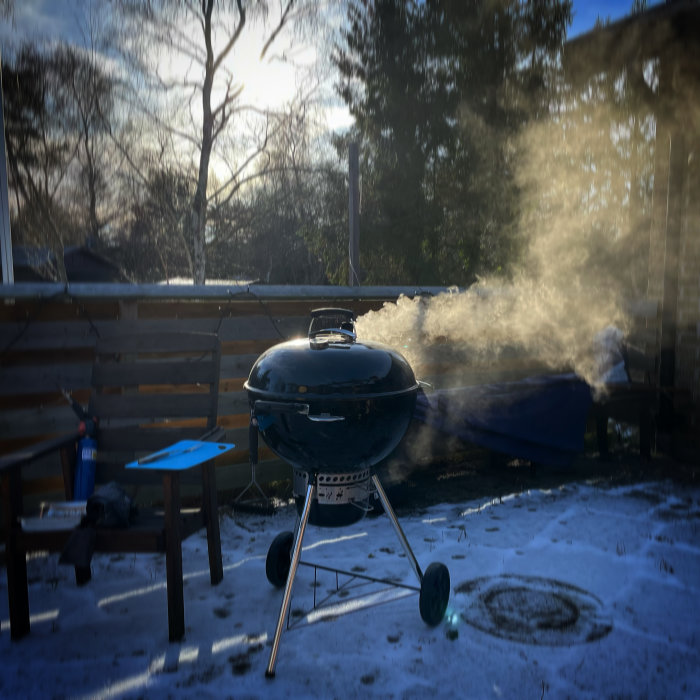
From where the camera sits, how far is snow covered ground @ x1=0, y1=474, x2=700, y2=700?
8.38ft

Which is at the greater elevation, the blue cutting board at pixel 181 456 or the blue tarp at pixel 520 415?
the blue cutting board at pixel 181 456

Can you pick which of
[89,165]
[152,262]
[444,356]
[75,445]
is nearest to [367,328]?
[444,356]

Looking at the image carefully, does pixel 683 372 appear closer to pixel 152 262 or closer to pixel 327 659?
pixel 327 659

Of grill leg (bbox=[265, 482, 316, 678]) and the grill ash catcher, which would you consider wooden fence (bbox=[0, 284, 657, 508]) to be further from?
grill leg (bbox=[265, 482, 316, 678])

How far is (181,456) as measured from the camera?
9.57 ft

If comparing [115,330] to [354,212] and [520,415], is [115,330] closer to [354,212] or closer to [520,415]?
[520,415]

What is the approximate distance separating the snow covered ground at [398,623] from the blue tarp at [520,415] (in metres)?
0.96

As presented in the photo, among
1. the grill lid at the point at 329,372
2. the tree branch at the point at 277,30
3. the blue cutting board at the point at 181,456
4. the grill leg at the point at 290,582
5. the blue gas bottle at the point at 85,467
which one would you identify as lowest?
the grill leg at the point at 290,582

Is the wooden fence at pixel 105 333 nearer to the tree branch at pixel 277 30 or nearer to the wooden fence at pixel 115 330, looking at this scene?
the wooden fence at pixel 115 330

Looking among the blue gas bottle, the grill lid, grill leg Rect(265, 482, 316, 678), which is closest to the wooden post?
the blue gas bottle

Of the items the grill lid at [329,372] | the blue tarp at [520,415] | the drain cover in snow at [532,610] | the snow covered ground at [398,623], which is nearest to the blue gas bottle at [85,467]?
the snow covered ground at [398,623]

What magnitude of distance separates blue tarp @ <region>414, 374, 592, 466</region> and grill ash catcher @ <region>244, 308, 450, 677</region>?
1.99 metres

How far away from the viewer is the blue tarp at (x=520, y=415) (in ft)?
16.6

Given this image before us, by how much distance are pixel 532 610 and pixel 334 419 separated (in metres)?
1.53
